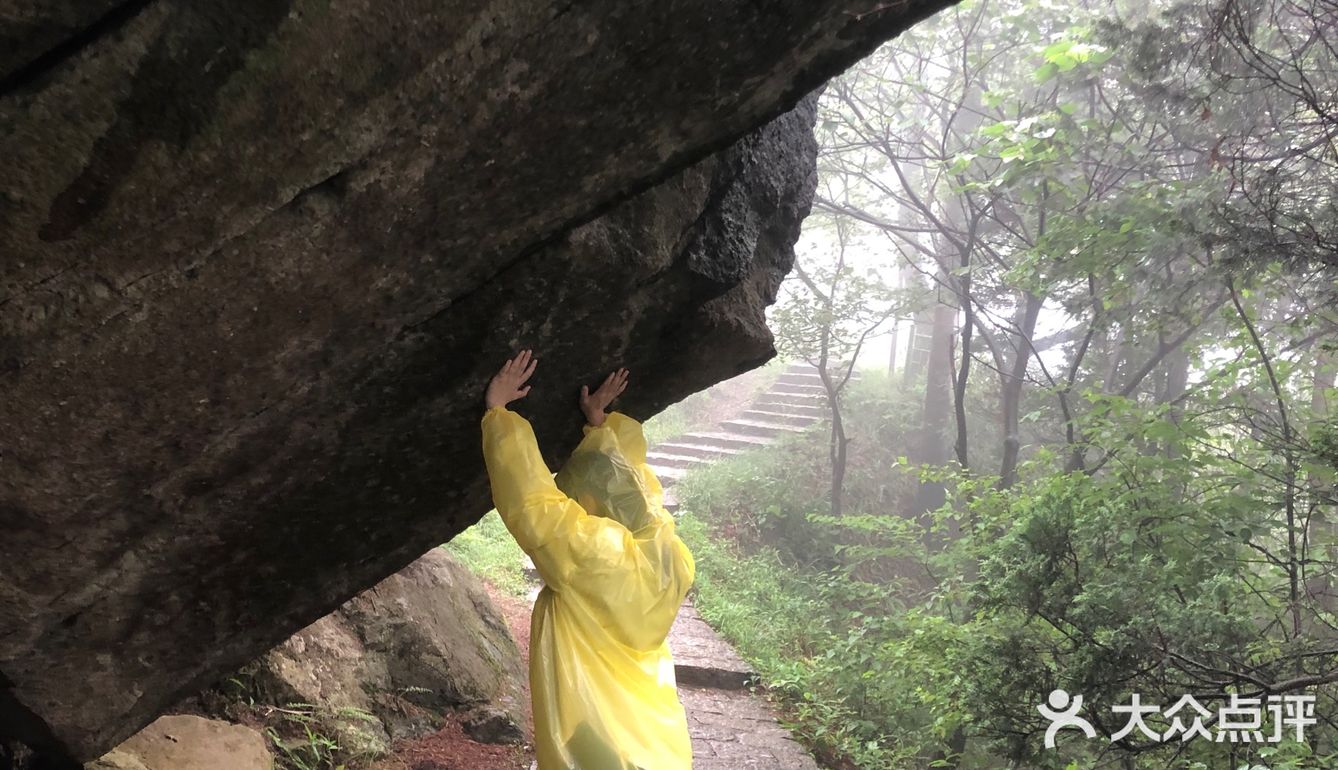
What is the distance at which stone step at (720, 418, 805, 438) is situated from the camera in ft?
55.6

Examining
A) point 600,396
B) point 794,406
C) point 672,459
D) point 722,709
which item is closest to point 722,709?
point 722,709

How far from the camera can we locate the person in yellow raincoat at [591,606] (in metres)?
2.35

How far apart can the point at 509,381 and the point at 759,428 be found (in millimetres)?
15154

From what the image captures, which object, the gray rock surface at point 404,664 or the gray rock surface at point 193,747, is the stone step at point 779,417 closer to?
the gray rock surface at point 404,664

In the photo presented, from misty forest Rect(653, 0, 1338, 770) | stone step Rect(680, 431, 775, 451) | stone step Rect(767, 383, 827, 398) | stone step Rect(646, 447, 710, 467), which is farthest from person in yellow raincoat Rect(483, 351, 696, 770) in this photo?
stone step Rect(767, 383, 827, 398)

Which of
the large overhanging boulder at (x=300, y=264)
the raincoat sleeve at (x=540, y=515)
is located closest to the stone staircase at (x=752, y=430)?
the large overhanging boulder at (x=300, y=264)

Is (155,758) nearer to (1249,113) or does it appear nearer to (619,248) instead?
(619,248)

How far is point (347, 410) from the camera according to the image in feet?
7.85

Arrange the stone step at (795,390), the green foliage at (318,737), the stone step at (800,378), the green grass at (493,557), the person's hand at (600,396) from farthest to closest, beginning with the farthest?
the stone step at (800,378)
the stone step at (795,390)
the green grass at (493,557)
the green foliage at (318,737)
the person's hand at (600,396)

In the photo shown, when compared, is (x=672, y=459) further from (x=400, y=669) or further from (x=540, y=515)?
(x=540, y=515)

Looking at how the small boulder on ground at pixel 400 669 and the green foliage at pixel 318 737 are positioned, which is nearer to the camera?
the green foliage at pixel 318 737

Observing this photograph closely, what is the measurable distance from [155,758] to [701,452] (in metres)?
13.3

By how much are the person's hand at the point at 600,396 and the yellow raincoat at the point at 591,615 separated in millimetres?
440

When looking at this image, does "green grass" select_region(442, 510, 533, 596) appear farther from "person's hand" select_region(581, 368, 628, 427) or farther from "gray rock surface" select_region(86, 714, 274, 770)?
"person's hand" select_region(581, 368, 628, 427)
